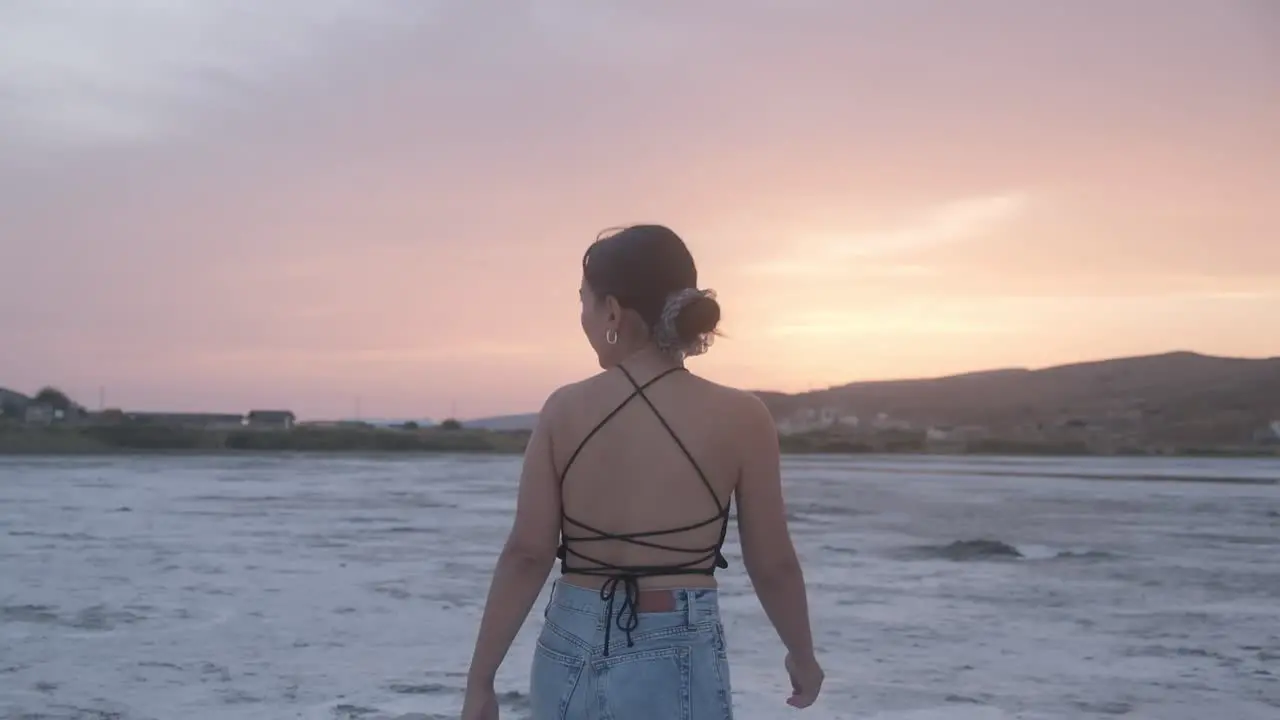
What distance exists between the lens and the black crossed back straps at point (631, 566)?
235 cm

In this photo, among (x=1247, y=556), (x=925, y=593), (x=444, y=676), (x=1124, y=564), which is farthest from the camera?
(x=1247, y=556)

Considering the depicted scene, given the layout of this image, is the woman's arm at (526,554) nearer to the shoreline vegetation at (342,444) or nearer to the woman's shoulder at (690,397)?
the woman's shoulder at (690,397)

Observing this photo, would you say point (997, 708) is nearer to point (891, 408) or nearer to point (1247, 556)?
point (1247, 556)

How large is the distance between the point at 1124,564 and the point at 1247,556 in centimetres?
206

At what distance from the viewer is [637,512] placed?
238 centimetres

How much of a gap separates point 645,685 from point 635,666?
38mm

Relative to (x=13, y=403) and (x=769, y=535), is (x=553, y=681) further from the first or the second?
(x=13, y=403)

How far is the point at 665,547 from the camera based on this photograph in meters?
2.38

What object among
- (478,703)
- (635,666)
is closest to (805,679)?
(635,666)

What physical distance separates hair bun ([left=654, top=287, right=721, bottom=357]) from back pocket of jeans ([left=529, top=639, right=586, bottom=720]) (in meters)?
0.60

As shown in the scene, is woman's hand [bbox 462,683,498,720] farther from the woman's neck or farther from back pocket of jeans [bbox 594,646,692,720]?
the woman's neck

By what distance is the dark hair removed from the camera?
2428mm

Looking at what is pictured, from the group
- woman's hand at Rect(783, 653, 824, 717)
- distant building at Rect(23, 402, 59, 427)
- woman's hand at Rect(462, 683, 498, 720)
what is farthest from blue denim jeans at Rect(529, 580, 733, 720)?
distant building at Rect(23, 402, 59, 427)

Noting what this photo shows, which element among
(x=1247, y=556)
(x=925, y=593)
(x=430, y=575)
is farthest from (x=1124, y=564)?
(x=430, y=575)
